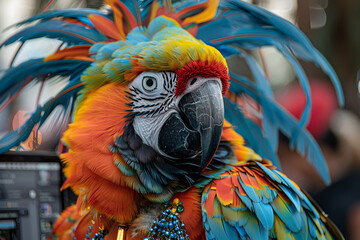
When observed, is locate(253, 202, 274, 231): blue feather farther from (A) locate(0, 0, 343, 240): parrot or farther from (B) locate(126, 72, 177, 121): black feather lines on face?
(B) locate(126, 72, 177, 121): black feather lines on face

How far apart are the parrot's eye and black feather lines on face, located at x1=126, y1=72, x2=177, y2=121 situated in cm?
2

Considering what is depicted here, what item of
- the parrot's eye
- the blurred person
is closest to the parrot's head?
the parrot's eye

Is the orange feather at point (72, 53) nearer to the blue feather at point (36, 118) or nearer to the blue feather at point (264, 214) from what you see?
the blue feather at point (36, 118)

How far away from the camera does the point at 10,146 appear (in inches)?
52.5

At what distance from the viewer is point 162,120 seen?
1144 mm

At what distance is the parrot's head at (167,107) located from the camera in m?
1.08

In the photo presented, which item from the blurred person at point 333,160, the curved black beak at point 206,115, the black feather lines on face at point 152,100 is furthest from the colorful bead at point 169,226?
the blurred person at point 333,160

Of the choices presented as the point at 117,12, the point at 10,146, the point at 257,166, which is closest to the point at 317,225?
the point at 257,166

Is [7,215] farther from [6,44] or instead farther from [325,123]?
[325,123]

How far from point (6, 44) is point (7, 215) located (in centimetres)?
64

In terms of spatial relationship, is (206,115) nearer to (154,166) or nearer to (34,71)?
(154,166)

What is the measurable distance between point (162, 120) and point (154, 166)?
0.48 feet

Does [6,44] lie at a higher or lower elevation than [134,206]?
higher

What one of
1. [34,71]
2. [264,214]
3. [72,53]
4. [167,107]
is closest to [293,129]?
[264,214]
